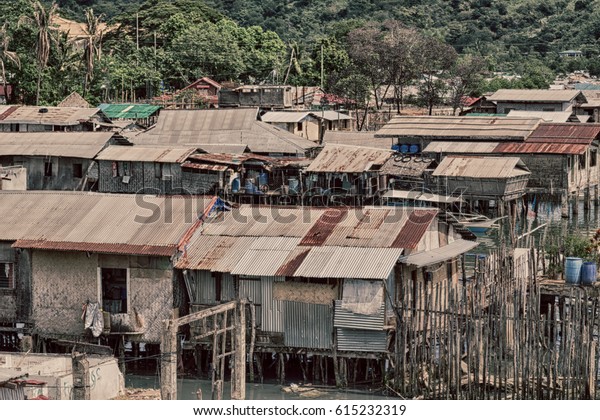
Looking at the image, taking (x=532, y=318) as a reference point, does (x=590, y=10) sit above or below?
above

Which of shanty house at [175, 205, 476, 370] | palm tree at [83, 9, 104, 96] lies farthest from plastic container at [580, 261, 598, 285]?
palm tree at [83, 9, 104, 96]

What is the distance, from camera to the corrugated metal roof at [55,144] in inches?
1710

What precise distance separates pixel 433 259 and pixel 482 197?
18.6 meters

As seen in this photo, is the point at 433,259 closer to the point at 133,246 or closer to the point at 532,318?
the point at 532,318

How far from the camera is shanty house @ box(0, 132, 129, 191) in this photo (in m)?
43.4

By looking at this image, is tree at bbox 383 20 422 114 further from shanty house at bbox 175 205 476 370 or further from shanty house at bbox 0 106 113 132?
shanty house at bbox 175 205 476 370

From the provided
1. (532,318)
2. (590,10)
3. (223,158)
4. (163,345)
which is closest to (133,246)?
(163,345)

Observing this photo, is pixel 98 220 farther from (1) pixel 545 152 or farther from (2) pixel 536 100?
(2) pixel 536 100

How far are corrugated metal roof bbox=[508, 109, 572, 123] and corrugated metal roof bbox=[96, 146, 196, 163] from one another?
16.5 m

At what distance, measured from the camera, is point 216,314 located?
23.3m

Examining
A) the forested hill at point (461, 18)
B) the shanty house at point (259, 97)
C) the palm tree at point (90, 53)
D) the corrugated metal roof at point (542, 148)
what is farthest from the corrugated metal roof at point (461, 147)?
the forested hill at point (461, 18)

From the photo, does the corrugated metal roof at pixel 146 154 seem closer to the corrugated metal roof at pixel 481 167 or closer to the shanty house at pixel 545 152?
the corrugated metal roof at pixel 481 167

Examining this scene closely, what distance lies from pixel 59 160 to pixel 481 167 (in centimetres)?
1440
